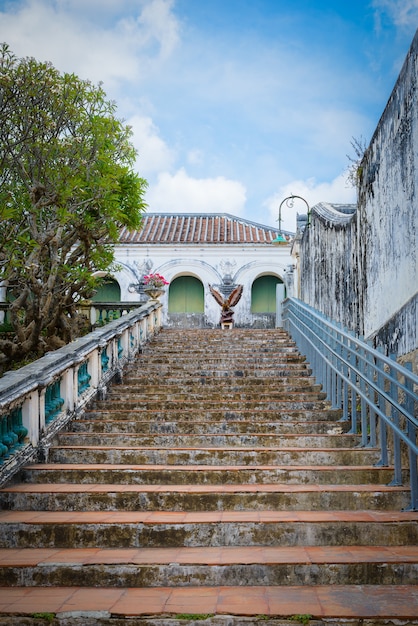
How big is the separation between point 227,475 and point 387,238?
3.26 meters

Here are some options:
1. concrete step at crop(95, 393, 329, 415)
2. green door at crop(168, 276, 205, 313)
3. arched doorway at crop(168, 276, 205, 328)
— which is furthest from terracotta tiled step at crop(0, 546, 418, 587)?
green door at crop(168, 276, 205, 313)

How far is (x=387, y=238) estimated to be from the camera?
689cm

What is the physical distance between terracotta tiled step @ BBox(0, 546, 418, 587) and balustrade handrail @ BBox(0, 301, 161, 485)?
55.2 inches

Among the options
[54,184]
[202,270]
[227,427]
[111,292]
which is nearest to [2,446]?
[227,427]

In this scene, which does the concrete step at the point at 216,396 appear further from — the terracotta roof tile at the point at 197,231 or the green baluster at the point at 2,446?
the terracotta roof tile at the point at 197,231

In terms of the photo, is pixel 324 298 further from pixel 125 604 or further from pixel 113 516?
pixel 125 604

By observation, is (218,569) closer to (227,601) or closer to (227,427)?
(227,601)

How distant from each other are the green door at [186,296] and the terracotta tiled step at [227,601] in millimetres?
21479

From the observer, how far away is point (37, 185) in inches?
415

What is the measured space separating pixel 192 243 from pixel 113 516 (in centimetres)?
2047

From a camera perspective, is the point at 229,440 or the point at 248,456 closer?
the point at 248,456

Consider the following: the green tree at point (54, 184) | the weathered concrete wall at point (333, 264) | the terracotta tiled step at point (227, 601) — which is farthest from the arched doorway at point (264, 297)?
the terracotta tiled step at point (227, 601)

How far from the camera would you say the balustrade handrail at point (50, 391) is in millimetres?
5547

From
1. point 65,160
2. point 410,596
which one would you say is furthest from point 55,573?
point 65,160
